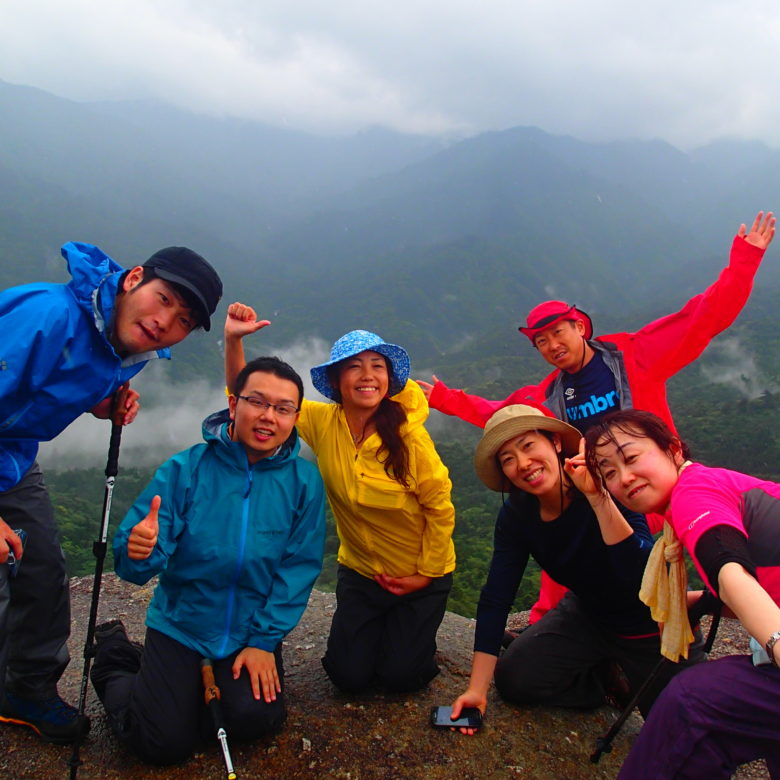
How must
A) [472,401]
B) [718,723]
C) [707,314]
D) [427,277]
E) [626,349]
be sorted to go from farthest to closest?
[427,277]
[472,401]
[626,349]
[707,314]
[718,723]

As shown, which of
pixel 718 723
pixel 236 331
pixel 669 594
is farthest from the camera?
pixel 236 331

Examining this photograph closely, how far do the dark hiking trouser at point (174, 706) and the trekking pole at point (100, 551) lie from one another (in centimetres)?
28

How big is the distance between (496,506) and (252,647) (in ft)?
96.7

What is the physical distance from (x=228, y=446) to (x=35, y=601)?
5.21ft

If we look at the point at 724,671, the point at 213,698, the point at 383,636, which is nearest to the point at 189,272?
the point at 213,698

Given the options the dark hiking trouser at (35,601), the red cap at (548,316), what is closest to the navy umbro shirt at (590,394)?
the red cap at (548,316)

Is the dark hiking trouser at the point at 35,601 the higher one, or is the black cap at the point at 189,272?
the black cap at the point at 189,272

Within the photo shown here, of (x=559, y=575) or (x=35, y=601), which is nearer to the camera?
(x=35, y=601)

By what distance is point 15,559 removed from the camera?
3.38 m

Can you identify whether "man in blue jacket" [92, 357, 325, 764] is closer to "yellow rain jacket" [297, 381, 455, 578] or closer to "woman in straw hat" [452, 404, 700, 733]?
"yellow rain jacket" [297, 381, 455, 578]

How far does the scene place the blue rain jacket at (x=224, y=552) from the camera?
384 centimetres

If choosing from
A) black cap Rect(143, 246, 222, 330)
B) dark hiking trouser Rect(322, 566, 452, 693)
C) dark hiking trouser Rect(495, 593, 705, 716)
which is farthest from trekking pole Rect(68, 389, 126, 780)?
dark hiking trouser Rect(495, 593, 705, 716)

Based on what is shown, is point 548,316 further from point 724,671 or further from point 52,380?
point 52,380

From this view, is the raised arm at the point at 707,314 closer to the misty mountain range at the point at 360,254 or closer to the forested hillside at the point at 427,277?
the forested hillside at the point at 427,277
